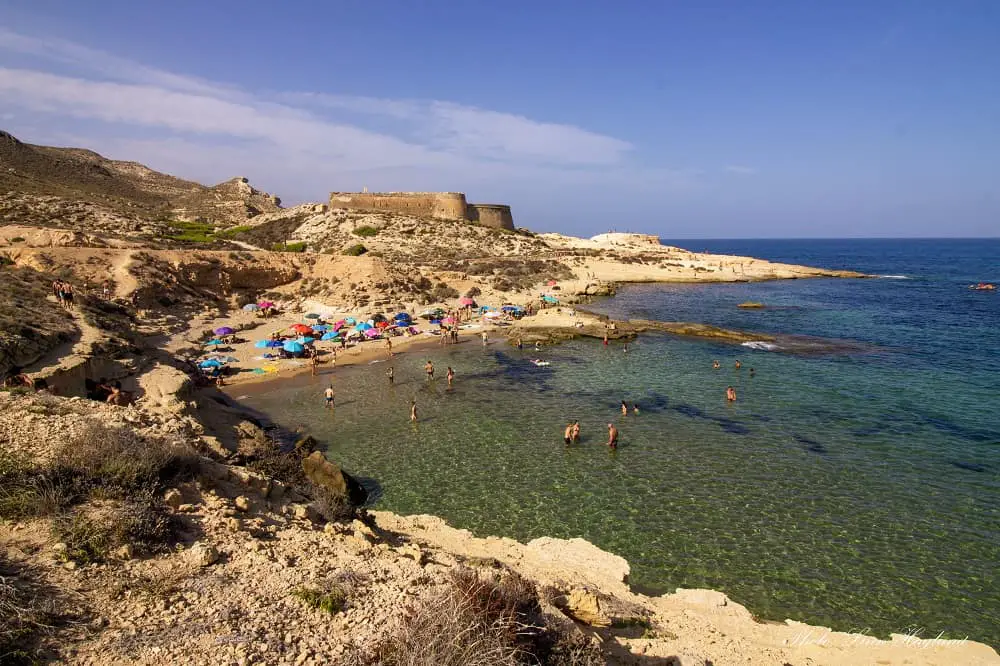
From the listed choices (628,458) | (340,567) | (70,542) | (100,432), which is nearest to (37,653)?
(70,542)

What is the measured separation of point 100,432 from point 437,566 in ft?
19.3

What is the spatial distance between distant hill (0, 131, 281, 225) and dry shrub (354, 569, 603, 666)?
5833 centimetres

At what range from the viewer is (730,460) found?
1572 cm

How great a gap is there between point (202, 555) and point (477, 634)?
4.15 meters

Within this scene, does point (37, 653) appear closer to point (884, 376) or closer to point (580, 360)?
point (580, 360)

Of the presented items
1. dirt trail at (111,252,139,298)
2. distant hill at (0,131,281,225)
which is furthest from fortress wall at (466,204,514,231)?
dirt trail at (111,252,139,298)

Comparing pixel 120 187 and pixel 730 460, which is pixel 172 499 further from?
pixel 120 187

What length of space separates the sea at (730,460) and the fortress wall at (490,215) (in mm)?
51619

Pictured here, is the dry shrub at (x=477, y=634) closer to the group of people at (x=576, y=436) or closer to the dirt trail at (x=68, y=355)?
the group of people at (x=576, y=436)

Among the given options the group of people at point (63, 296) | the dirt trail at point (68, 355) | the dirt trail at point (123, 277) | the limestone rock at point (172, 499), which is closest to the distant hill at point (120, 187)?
the dirt trail at point (123, 277)

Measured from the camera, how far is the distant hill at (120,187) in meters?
50.5

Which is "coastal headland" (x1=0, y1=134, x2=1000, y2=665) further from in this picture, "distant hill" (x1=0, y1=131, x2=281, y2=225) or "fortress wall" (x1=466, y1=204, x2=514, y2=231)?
"fortress wall" (x1=466, y1=204, x2=514, y2=231)

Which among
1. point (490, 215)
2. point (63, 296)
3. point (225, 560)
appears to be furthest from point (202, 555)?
point (490, 215)

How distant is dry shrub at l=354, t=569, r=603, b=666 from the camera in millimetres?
4648
